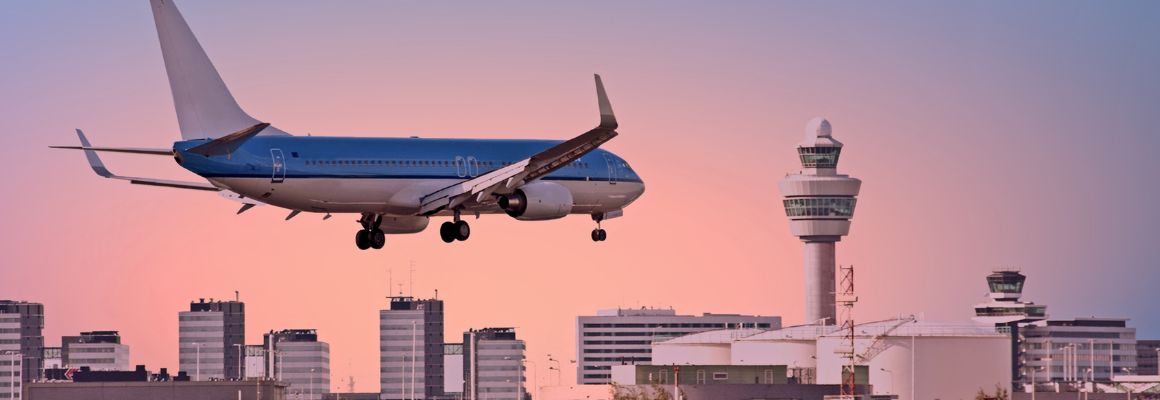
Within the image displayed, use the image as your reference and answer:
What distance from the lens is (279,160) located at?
4131 inches

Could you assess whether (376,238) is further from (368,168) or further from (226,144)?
(226,144)

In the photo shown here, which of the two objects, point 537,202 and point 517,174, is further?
point 537,202

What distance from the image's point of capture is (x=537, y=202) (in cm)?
10962

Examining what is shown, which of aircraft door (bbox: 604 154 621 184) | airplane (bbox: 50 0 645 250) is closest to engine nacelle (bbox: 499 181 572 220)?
airplane (bbox: 50 0 645 250)

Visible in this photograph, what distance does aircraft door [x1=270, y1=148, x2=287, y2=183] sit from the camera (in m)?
104

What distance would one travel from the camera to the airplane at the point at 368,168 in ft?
338

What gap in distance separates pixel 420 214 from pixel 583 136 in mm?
13184

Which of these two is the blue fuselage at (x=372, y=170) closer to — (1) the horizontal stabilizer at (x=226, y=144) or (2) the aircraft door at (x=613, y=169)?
(2) the aircraft door at (x=613, y=169)

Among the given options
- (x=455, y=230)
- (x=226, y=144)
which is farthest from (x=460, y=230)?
(x=226, y=144)

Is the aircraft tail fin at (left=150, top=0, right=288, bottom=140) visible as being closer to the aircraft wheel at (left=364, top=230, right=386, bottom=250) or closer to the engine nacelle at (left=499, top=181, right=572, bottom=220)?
the aircraft wheel at (left=364, top=230, right=386, bottom=250)

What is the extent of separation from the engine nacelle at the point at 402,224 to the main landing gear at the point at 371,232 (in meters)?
0.49

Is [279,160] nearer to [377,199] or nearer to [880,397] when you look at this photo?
[377,199]

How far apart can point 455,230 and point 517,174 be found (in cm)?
606

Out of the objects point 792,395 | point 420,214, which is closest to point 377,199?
point 420,214
